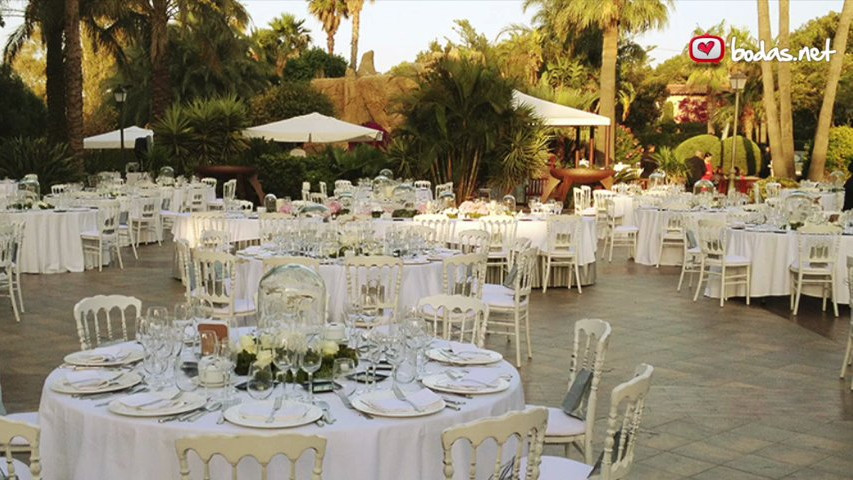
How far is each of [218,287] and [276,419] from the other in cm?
470

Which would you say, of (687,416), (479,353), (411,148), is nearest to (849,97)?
(411,148)

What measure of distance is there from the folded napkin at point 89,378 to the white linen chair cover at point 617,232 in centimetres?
1163

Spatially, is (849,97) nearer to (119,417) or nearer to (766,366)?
(766,366)

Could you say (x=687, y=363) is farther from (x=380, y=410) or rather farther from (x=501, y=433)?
(x=501, y=433)

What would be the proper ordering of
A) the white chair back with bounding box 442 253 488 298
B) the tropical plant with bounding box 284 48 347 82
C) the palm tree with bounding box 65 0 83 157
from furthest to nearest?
the tropical plant with bounding box 284 48 347 82, the palm tree with bounding box 65 0 83 157, the white chair back with bounding box 442 253 488 298

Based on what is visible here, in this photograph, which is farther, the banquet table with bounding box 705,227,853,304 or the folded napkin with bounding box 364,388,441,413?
the banquet table with bounding box 705,227,853,304

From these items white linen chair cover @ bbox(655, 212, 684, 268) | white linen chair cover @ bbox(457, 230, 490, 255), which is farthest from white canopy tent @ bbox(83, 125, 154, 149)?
white linen chair cover @ bbox(457, 230, 490, 255)

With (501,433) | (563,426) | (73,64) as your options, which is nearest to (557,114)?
(73,64)

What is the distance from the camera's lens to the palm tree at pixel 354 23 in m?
45.5

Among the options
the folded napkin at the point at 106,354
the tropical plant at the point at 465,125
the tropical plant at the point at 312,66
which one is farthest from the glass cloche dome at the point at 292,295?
the tropical plant at the point at 312,66

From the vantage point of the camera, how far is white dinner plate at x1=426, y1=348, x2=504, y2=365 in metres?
4.69

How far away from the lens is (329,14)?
46.2 metres

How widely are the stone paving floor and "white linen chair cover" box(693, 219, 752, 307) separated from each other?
1.03 feet

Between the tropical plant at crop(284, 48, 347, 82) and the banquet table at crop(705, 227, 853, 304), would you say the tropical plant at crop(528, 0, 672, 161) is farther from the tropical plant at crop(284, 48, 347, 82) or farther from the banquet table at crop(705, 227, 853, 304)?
the banquet table at crop(705, 227, 853, 304)
